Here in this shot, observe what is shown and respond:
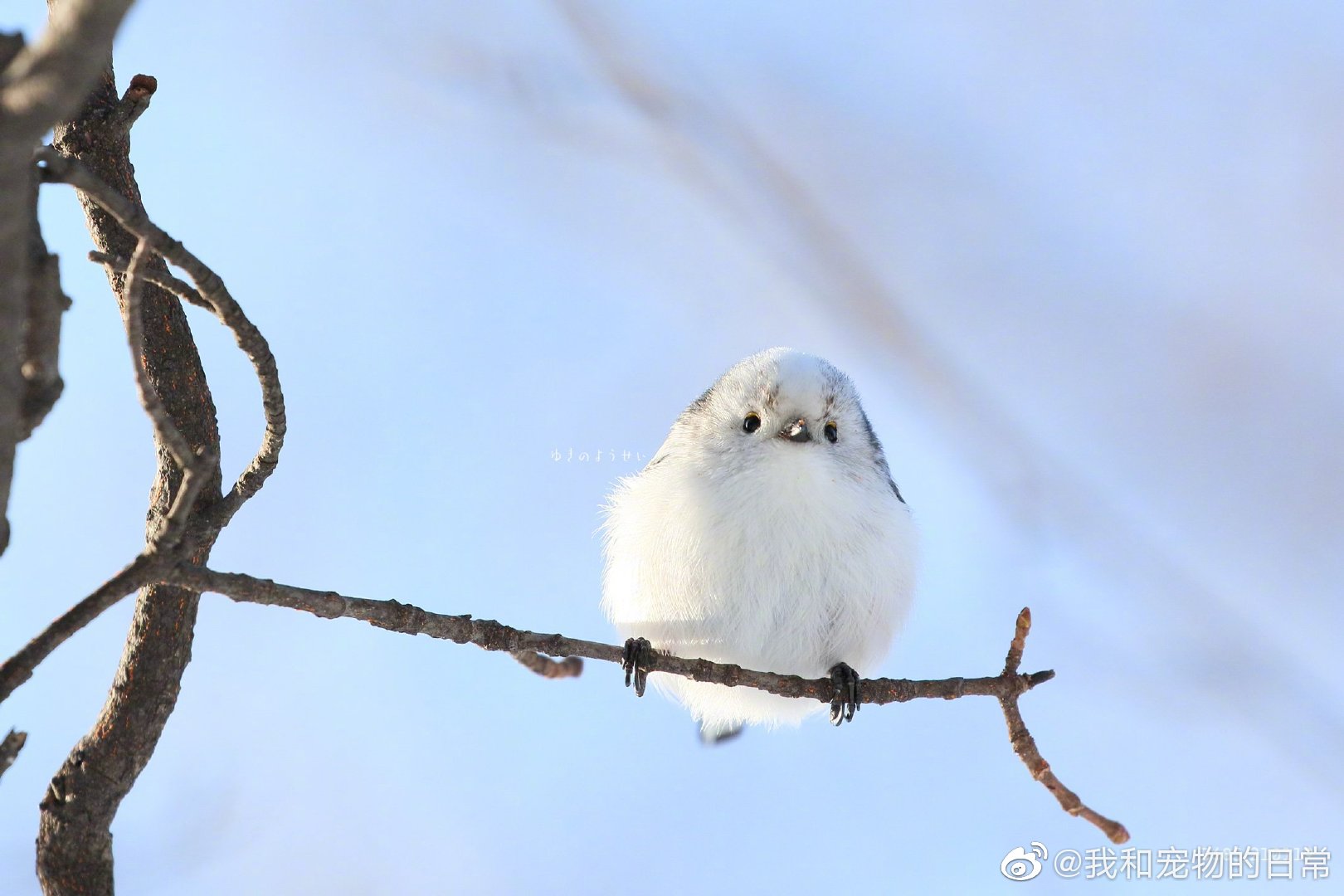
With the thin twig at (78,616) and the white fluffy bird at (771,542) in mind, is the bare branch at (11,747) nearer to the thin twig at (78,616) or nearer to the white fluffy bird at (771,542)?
the thin twig at (78,616)

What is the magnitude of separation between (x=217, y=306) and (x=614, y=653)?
875 millimetres

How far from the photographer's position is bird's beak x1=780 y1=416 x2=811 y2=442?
2293 millimetres

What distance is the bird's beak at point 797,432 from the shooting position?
7.52 ft

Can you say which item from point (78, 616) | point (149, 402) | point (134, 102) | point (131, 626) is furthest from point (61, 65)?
point (131, 626)

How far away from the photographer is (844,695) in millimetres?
2164

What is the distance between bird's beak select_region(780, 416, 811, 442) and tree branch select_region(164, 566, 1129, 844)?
51cm

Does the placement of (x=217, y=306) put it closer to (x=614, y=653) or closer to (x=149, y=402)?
(x=149, y=402)

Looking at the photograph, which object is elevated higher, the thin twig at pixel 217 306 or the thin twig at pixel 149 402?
the thin twig at pixel 217 306

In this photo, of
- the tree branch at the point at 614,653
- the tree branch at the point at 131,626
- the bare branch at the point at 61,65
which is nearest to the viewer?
the bare branch at the point at 61,65

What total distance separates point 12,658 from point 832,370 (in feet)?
5.86

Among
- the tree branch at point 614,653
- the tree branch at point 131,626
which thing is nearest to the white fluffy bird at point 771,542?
the tree branch at point 614,653

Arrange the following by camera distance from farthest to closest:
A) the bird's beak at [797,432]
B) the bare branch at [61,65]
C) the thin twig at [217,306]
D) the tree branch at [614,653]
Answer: the bird's beak at [797,432]
the tree branch at [614,653]
the thin twig at [217,306]
the bare branch at [61,65]

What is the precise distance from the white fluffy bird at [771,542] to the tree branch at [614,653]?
8.0 inches

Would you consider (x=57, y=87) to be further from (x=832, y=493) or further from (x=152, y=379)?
(x=832, y=493)
